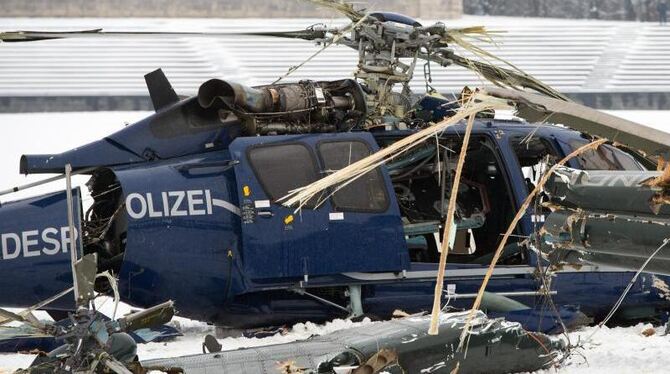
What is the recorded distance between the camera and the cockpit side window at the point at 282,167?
1010 centimetres

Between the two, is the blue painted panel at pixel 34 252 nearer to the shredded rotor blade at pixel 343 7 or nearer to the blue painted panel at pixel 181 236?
the blue painted panel at pixel 181 236

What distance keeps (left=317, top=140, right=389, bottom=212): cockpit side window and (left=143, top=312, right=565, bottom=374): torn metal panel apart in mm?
1764

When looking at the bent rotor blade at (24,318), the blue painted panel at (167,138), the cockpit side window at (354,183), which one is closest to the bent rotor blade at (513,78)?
Answer: the cockpit side window at (354,183)

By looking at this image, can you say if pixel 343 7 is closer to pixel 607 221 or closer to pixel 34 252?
pixel 34 252

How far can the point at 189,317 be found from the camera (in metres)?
10.4

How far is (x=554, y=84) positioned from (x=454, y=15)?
17.3 metres

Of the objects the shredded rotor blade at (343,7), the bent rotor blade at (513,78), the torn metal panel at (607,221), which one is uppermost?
the shredded rotor blade at (343,7)

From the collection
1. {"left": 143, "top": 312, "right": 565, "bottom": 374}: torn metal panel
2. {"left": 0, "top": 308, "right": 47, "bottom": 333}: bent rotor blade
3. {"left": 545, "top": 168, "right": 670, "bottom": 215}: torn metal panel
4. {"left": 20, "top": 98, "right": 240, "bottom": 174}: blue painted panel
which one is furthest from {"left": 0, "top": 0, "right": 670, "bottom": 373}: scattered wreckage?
{"left": 0, "top": 308, "right": 47, "bottom": 333}: bent rotor blade

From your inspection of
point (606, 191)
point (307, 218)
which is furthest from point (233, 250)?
point (606, 191)

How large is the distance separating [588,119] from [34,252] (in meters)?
5.95

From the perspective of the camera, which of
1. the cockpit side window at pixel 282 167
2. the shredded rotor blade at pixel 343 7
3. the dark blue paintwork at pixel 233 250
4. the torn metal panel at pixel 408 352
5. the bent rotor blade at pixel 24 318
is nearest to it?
the bent rotor blade at pixel 24 318

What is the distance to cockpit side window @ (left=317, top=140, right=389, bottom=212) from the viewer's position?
10195 millimetres

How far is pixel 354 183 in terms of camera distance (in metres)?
10.2

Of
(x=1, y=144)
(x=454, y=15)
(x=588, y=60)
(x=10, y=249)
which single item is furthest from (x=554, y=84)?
(x=10, y=249)
